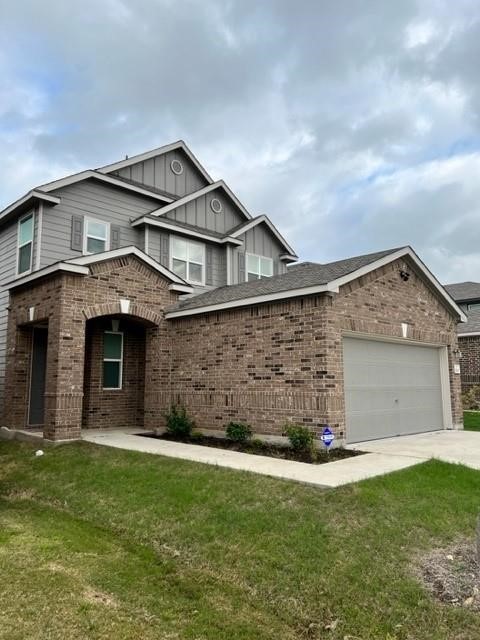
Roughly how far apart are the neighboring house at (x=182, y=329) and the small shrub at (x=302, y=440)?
35 centimetres

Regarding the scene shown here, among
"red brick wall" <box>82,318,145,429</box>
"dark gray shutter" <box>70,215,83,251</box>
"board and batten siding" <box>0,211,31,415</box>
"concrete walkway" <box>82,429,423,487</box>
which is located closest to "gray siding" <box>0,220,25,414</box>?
"board and batten siding" <box>0,211,31,415</box>

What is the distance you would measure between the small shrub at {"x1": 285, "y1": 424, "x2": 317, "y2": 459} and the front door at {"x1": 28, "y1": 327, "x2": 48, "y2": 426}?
24.5ft

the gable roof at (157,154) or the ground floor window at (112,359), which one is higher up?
the gable roof at (157,154)

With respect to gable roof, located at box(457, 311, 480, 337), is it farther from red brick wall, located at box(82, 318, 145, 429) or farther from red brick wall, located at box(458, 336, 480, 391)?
red brick wall, located at box(82, 318, 145, 429)

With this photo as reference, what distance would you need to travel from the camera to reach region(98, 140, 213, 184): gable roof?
1457 cm

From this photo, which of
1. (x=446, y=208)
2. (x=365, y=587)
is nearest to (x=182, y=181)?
(x=365, y=587)

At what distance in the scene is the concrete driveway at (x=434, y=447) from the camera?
834 centimetres

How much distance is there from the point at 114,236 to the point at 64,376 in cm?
543

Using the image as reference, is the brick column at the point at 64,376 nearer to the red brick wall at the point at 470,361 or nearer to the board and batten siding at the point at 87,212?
the board and batten siding at the point at 87,212

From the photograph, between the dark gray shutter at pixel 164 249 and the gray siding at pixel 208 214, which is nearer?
the dark gray shutter at pixel 164 249

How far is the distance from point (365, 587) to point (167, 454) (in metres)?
5.18

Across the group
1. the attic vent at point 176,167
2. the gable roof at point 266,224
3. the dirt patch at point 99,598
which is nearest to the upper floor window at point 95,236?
the attic vent at point 176,167

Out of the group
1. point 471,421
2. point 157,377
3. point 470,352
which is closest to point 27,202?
point 157,377

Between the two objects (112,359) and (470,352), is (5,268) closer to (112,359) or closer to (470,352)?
(112,359)
